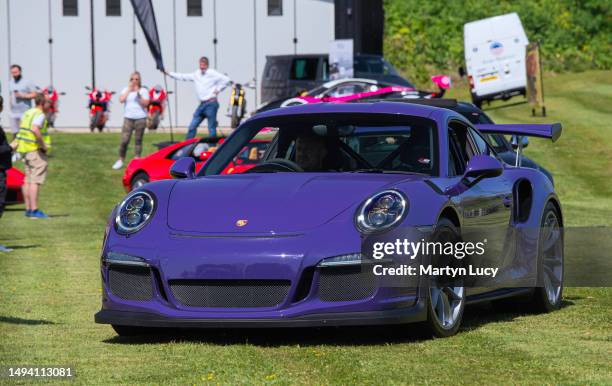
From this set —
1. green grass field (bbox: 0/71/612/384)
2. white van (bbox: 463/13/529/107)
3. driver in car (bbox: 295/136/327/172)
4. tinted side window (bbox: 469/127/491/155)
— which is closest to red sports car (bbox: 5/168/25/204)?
green grass field (bbox: 0/71/612/384)

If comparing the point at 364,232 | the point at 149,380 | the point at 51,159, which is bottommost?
the point at 51,159

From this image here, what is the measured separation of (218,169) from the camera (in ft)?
29.3

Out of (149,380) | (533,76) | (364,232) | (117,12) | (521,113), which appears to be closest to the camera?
(149,380)

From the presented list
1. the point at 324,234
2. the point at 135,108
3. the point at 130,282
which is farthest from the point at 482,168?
the point at 135,108

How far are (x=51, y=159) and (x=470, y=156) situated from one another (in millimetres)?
22548

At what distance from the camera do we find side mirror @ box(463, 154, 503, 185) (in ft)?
27.3

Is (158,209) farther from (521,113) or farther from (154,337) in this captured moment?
(521,113)

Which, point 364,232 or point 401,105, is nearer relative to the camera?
point 364,232

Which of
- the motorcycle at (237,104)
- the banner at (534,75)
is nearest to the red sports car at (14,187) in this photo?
the motorcycle at (237,104)

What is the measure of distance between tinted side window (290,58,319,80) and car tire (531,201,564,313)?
26.7 m

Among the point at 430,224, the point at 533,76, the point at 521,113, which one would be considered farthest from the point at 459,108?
the point at 521,113

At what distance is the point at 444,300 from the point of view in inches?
312

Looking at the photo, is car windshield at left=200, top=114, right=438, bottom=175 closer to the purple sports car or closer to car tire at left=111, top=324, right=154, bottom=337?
the purple sports car

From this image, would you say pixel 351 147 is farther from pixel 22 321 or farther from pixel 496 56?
pixel 496 56
